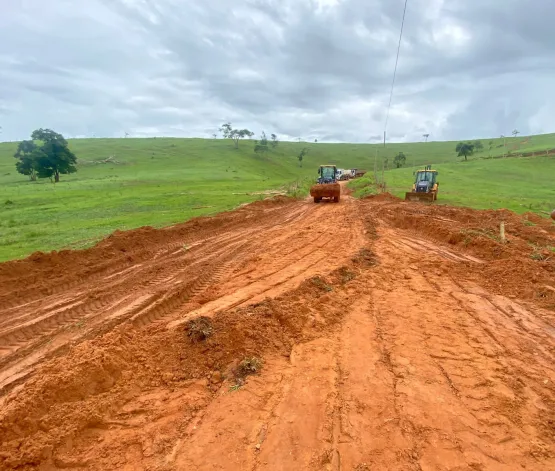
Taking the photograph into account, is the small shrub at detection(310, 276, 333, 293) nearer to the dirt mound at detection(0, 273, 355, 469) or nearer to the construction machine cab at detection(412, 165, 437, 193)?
the dirt mound at detection(0, 273, 355, 469)

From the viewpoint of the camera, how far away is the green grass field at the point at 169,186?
666 inches

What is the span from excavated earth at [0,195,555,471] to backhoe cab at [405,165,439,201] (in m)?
Result: 15.5

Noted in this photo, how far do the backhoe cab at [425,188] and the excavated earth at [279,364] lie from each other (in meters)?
15.5

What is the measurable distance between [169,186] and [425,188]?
25269 millimetres

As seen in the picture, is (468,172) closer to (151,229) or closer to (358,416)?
(151,229)

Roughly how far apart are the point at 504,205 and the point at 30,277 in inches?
1080

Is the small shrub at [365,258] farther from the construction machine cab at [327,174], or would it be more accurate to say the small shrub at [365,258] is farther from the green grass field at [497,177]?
the green grass field at [497,177]

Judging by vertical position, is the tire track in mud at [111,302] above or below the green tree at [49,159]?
below

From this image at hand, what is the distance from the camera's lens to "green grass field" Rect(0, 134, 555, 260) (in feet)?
55.5

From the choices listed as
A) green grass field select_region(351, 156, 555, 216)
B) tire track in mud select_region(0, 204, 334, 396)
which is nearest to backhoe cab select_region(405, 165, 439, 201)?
green grass field select_region(351, 156, 555, 216)

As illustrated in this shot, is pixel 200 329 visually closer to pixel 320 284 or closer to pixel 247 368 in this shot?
pixel 247 368

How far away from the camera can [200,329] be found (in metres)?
5.64

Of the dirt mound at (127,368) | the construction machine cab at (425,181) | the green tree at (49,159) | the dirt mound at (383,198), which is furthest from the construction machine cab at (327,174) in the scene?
the green tree at (49,159)

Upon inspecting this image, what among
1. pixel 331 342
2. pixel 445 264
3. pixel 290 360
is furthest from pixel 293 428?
pixel 445 264
